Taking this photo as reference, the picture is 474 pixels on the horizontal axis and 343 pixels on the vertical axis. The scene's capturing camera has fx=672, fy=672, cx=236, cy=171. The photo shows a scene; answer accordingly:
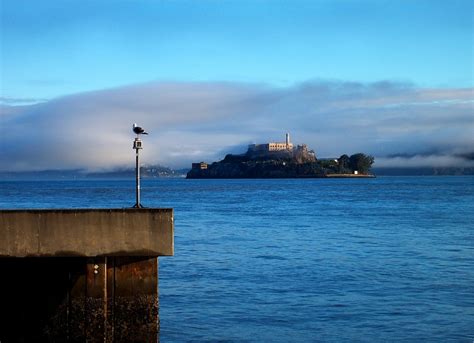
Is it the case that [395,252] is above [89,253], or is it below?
below

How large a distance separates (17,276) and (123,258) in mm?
2198

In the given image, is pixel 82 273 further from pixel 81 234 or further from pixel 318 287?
pixel 318 287

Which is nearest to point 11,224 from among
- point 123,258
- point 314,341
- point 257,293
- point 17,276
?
point 17,276

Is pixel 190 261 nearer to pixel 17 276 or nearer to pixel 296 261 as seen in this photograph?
pixel 296 261

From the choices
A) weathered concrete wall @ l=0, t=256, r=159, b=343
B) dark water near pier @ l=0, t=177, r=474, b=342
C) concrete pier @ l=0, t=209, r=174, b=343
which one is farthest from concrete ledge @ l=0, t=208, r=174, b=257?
dark water near pier @ l=0, t=177, r=474, b=342

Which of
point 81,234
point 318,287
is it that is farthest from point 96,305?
point 318,287

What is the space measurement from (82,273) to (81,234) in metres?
0.80

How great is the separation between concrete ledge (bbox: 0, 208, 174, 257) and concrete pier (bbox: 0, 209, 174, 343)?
2cm

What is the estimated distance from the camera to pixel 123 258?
12.9 metres

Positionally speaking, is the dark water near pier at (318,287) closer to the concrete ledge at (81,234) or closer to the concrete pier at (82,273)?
the concrete pier at (82,273)

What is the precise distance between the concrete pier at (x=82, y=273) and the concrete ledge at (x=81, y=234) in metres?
0.02

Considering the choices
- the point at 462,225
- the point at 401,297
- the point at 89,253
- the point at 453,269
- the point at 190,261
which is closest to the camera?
the point at 89,253

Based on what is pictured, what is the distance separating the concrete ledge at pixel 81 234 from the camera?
12664 mm

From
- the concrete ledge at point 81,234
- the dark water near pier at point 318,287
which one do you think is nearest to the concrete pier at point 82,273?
the concrete ledge at point 81,234
